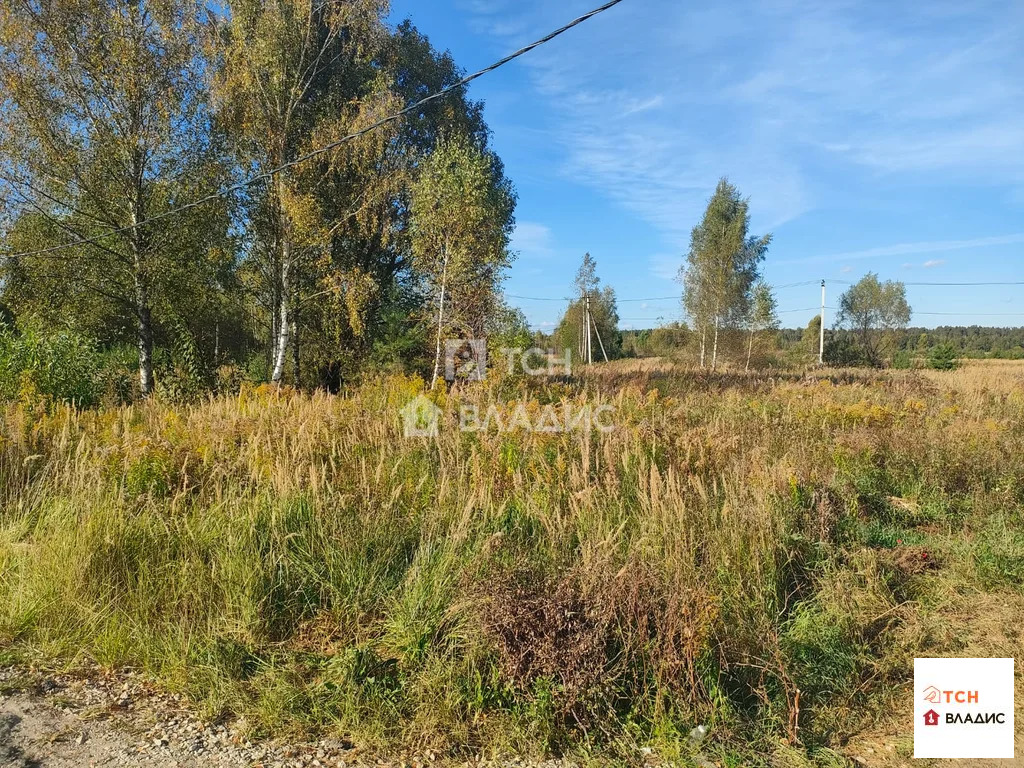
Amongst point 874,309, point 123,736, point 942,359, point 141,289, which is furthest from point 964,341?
point 123,736

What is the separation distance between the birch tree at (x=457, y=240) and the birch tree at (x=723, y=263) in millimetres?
20055

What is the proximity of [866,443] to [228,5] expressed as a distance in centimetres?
1658

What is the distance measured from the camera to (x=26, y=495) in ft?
15.1

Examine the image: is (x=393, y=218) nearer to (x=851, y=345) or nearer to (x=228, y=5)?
(x=228, y=5)

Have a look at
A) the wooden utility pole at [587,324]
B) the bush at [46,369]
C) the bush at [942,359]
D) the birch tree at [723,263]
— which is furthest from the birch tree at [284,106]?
→ the bush at [942,359]

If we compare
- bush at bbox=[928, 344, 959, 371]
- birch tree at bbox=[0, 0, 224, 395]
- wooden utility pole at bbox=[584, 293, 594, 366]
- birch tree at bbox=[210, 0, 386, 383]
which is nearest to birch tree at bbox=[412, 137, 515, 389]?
birch tree at bbox=[210, 0, 386, 383]

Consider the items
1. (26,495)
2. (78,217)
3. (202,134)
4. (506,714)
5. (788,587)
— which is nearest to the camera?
(506,714)

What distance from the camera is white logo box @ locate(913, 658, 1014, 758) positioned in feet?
8.81

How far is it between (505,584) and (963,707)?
2306 millimetres

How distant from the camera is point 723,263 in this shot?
30594 millimetres

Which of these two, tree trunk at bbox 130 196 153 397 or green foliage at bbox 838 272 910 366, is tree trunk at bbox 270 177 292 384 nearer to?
tree trunk at bbox 130 196 153 397

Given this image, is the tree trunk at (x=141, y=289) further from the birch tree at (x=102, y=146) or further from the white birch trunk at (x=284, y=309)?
the white birch trunk at (x=284, y=309)

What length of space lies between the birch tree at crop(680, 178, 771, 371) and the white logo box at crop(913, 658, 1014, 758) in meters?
28.6

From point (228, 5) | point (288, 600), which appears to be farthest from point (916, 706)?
point (228, 5)
